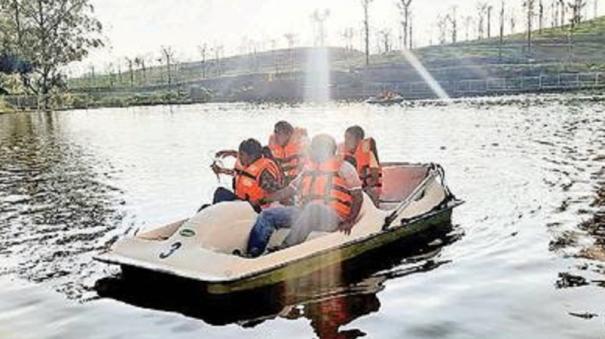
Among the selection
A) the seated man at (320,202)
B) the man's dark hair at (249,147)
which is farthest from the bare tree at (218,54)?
the seated man at (320,202)

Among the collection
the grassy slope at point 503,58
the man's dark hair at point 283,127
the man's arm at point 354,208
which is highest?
the grassy slope at point 503,58

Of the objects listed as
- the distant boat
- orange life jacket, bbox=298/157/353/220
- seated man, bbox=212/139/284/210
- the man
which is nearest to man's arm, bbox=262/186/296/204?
seated man, bbox=212/139/284/210

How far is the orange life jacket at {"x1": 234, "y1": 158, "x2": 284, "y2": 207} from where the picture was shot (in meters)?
10.8

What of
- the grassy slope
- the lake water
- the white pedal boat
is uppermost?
the grassy slope

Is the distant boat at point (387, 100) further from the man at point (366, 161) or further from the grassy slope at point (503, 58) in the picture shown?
the man at point (366, 161)

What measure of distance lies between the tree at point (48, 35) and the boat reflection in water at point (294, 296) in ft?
240

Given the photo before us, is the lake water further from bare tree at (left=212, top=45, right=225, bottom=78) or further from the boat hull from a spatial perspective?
bare tree at (left=212, top=45, right=225, bottom=78)

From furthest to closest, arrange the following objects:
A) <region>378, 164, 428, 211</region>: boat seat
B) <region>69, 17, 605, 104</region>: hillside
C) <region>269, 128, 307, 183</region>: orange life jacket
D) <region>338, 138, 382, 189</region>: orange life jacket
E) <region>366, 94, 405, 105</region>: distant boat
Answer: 1. <region>69, 17, 605, 104</region>: hillside
2. <region>366, 94, 405, 105</region>: distant boat
3. <region>378, 164, 428, 211</region>: boat seat
4. <region>269, 128, 307, 183</region>: orange life jacket
5. <region>338, 138, 382, 189</region>: orange life jacket

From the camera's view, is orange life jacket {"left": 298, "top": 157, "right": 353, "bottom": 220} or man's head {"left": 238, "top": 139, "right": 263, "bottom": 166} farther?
man's head {"left": 238, "top": 139, "right": 263, "bottom": 166}

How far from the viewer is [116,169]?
24.0m

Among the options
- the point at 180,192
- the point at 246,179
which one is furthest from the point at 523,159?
the point at 246,179

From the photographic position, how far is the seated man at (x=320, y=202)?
10094 millimetres

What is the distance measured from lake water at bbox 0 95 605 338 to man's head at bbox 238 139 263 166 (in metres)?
2.19

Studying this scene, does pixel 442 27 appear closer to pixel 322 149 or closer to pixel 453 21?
pixel 453 21
